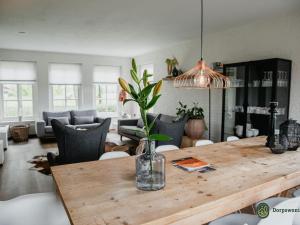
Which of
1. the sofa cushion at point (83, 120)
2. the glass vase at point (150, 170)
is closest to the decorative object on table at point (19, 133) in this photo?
the sofa cushion at point (83, 120)

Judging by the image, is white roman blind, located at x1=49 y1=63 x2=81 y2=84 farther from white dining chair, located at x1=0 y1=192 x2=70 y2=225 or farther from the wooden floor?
white dining chair, located at x1=0 y1=192 x2=70 y2=225

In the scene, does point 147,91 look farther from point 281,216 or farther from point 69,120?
point 69,120

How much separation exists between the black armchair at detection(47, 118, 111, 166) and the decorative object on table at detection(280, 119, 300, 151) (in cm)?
223

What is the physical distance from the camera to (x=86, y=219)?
1.07 meters

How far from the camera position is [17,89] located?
7.17 m

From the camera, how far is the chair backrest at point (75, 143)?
3029 mm

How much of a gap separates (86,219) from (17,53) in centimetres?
729

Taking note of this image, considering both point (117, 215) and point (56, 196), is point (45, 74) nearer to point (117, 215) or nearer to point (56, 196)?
point (56, 196)

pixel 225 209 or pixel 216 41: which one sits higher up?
pixel 216 41

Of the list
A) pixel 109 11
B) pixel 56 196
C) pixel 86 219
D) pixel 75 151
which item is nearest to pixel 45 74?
pixel 109 11

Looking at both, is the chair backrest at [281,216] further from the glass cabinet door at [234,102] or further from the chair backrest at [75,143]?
the glass cabinet door at [234,102]

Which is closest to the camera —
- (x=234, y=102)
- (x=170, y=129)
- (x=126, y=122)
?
(x=170, y=129)

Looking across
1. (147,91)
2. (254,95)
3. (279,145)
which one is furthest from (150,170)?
(254,95)

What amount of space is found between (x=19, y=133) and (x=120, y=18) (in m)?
4.66
